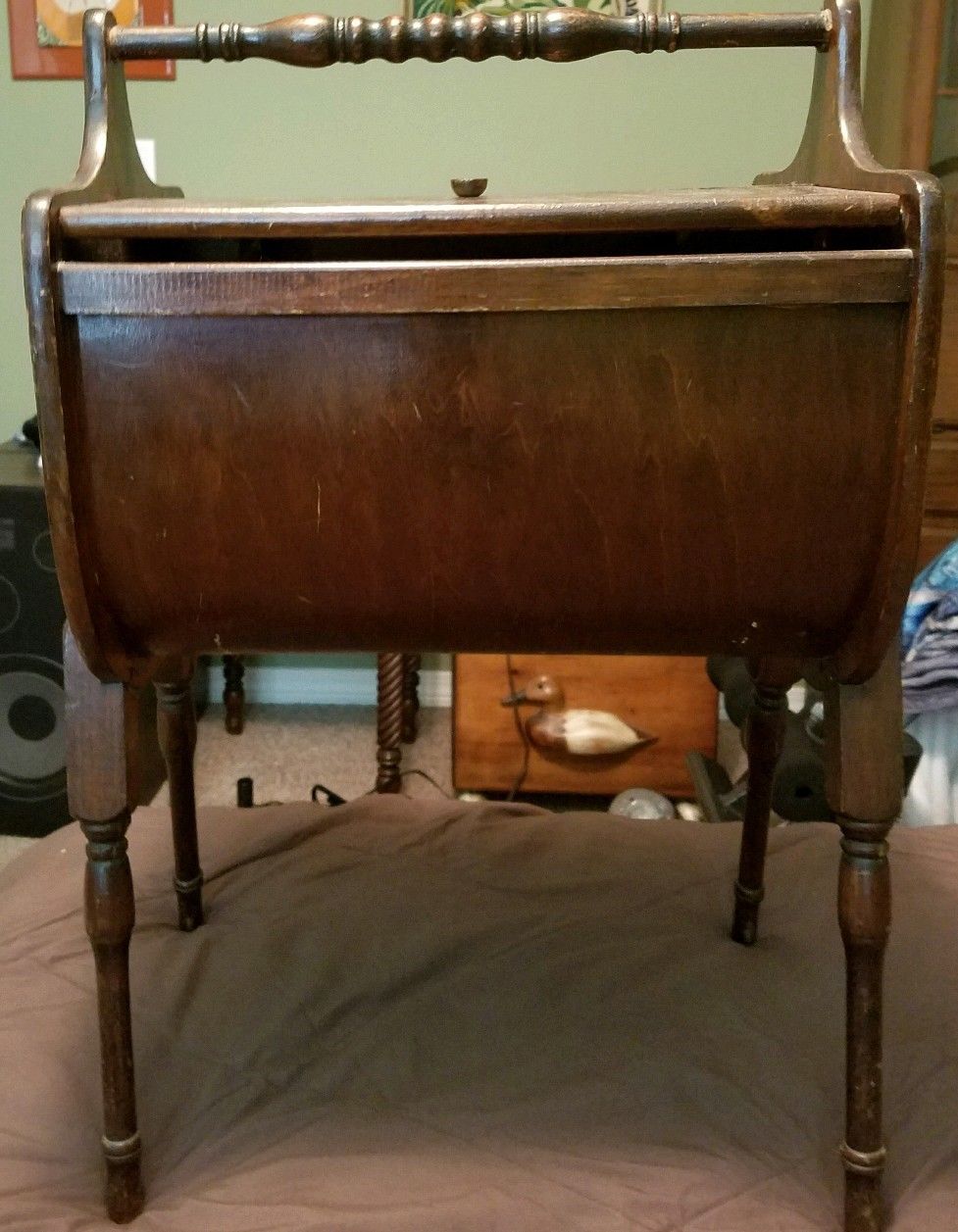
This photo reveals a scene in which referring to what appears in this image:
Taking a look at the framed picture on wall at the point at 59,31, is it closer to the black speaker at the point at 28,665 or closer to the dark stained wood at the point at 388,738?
the black speaker at the point at 28,665

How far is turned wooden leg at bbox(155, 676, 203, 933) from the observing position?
1.09 metres

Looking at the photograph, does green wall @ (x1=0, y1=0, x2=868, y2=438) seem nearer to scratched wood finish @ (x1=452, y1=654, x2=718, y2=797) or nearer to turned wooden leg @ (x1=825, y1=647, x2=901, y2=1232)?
scratched wood finish @ (x1=452, y1=654, x2=718, y2=797)

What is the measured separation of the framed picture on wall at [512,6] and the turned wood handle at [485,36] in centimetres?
117

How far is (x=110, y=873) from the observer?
0.76 meters

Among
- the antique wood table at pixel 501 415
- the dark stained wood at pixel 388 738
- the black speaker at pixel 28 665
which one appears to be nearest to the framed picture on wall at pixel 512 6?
the black speaker at pixel 28 665

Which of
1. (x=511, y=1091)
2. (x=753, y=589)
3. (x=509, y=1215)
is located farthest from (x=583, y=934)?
(x=753, y=589)

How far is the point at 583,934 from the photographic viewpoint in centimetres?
112

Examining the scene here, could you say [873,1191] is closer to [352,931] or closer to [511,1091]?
[511,1091]

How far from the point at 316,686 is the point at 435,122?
109 cm

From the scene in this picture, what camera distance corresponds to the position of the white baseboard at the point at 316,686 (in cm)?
221

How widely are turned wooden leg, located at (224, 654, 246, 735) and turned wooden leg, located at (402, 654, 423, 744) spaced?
324mm

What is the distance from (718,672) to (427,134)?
1.07 m

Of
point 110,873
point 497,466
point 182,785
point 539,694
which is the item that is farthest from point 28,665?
point 497,466

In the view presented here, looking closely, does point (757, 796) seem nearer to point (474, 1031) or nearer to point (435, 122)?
point (474, 1031)
